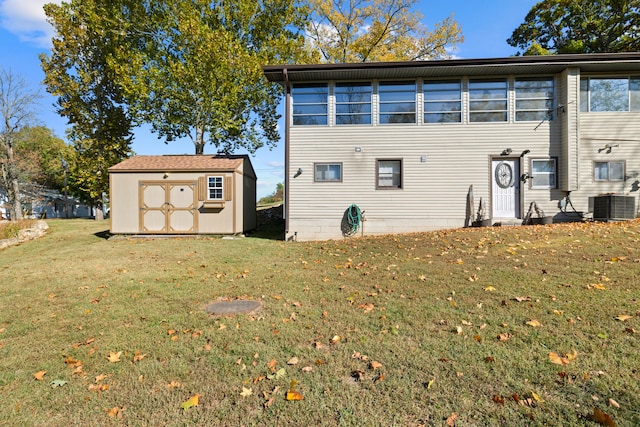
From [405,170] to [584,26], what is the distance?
19141 mm

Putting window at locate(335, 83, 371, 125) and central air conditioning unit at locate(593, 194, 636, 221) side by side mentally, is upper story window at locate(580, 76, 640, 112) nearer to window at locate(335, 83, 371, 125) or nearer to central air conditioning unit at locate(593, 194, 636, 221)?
central air conditioning unit at locate(593, 194, 636, 221)

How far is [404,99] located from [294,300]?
366 inches

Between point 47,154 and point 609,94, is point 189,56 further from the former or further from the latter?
point 47,154

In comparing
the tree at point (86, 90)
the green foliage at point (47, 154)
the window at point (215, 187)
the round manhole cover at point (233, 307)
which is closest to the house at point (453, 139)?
the window at point (215, 187)

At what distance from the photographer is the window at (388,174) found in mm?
11750

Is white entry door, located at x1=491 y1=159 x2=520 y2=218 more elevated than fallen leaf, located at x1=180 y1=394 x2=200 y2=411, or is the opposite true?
white entry door, located at x1=491 y1=159 x2=520 y2=218

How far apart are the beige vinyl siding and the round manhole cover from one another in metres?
6.99

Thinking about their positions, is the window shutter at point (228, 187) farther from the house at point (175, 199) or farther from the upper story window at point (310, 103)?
the upper story window at point (310, 103)

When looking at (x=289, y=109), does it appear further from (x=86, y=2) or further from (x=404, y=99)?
(x=86, y=2)

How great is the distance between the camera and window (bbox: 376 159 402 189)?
11750mm

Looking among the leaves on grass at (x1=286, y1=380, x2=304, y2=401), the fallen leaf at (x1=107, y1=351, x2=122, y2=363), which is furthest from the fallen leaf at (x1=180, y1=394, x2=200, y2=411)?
the fallen leaf at (x1=107, y1=351, x2=122, y2=363)

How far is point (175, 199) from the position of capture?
41.6ft

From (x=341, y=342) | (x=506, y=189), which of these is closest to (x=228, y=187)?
(x=506, y=189)

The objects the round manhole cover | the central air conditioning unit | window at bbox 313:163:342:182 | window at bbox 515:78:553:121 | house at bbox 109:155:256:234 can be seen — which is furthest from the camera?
house at bbox 109:155:256:234
